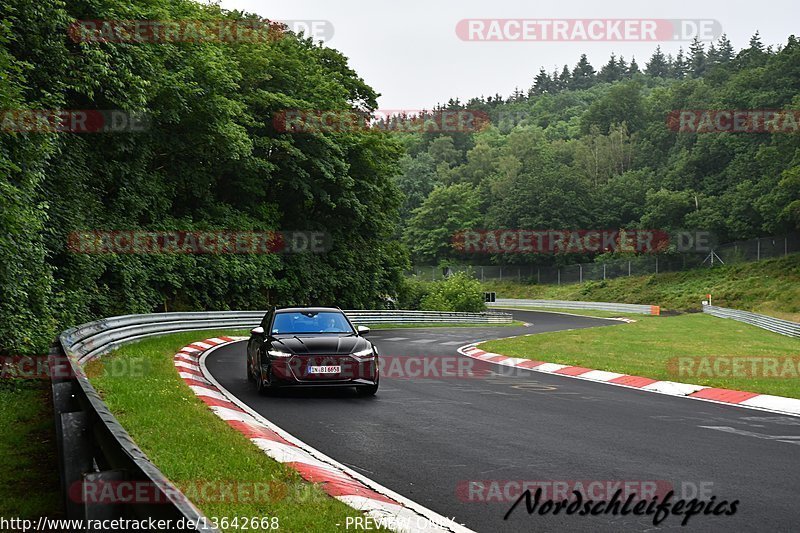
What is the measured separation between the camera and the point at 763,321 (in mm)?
42094

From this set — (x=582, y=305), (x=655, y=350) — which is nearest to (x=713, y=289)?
(x=582, y=305)

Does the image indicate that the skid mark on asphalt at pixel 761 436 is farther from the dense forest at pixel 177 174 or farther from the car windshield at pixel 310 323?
the dense forest at pixel 177 174

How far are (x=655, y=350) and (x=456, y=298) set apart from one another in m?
38.3

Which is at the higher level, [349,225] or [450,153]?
[450,153]

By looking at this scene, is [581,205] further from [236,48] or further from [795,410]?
[795,410]

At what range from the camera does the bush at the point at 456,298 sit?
61.3m

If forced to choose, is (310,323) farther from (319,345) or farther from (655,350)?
(655,350)

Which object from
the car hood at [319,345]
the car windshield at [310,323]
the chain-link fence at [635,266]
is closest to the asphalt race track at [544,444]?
the car hood at [319,345]

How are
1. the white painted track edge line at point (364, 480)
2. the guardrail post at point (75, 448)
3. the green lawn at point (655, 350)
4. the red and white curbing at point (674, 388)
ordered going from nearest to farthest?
the guardrail post at point (75, 448) < the white painted track edge line at point (364, 480) < the red and white curbing at point (674, 388) < the green lawn at point (655, 350)

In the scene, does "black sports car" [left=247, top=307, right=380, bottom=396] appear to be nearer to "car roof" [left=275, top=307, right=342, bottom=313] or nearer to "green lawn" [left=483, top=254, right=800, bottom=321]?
"car roof" [left=275, top=307, right=342, bottom=313]

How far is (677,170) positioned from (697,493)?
306 feet

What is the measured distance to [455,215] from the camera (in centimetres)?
11106

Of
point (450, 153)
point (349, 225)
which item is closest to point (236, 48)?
point (349, 225)

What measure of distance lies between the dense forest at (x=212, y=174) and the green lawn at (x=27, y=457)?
3.00 m
